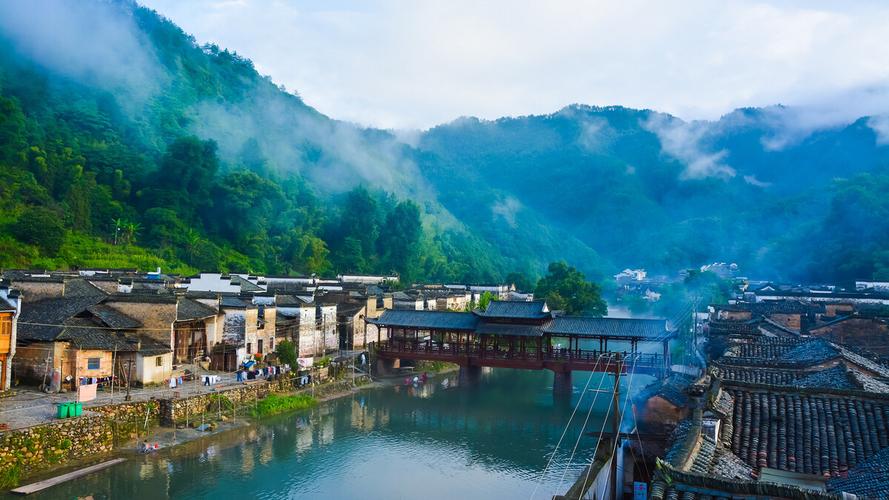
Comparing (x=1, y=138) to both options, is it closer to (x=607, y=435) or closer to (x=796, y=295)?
(x=607, y=435)

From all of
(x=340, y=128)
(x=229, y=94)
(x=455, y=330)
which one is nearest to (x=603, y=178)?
(x=340, y=128)

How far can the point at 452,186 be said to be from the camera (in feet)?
396

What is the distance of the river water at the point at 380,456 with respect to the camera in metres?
17.8

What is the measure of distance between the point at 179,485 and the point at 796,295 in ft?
145

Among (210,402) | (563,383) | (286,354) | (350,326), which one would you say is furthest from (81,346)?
(563,383)

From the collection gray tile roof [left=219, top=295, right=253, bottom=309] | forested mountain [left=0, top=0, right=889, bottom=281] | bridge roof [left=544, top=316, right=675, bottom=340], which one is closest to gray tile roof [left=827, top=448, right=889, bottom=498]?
bridge roof [left=544, top=316, right=675, bottom=340]

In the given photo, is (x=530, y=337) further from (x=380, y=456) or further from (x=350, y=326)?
(x=380, y=456)

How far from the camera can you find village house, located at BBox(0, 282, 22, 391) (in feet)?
65.1

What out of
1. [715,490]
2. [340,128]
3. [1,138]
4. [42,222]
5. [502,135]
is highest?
[502,135]

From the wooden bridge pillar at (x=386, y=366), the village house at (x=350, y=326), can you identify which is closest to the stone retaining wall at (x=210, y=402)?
the wooden bridge pillar at (x=386, y=366)

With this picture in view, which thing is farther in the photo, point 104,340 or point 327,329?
point 327,329

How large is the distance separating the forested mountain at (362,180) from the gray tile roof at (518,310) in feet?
88.2

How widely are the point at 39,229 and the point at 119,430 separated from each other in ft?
82.9

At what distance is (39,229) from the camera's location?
3922 cm
